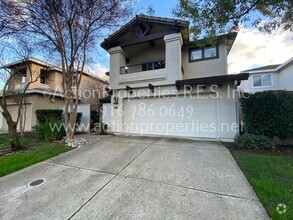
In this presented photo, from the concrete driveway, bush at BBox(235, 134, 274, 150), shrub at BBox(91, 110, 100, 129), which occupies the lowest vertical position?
the concrete driveway

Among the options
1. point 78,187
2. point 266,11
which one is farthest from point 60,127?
point 266,11

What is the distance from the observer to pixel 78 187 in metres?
3.20

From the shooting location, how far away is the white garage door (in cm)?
748

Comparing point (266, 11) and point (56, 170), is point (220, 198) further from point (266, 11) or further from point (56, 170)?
point (266, 11)

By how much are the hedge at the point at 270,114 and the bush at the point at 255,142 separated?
331 mm

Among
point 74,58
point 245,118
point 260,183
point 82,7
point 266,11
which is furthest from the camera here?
point 74,58

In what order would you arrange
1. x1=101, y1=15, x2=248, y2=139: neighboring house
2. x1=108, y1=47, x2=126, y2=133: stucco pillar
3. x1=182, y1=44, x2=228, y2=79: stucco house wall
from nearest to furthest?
x1=101, y1=15, x2=248, y2=139: neighboring house < x1=182, y1=44, x2=228, y2=79: stucco house wall < x1=108, y1=47, x2=126, y2=133: stucco pillar

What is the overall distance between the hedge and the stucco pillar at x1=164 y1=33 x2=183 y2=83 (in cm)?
349

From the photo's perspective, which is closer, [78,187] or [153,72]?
[78,187]

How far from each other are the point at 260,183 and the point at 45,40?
1039 cm

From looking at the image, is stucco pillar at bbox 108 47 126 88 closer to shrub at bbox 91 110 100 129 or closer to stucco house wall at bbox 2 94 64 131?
shrub at bbox 91 110 100 129

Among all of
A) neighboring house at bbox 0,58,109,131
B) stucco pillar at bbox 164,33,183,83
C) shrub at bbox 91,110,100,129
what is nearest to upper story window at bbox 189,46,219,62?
stucco pillar at bbox 164,33,183,83

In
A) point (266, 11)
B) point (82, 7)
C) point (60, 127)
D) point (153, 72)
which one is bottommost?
point (60, 127)

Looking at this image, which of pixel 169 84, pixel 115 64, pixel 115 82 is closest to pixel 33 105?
pixel 115 82
